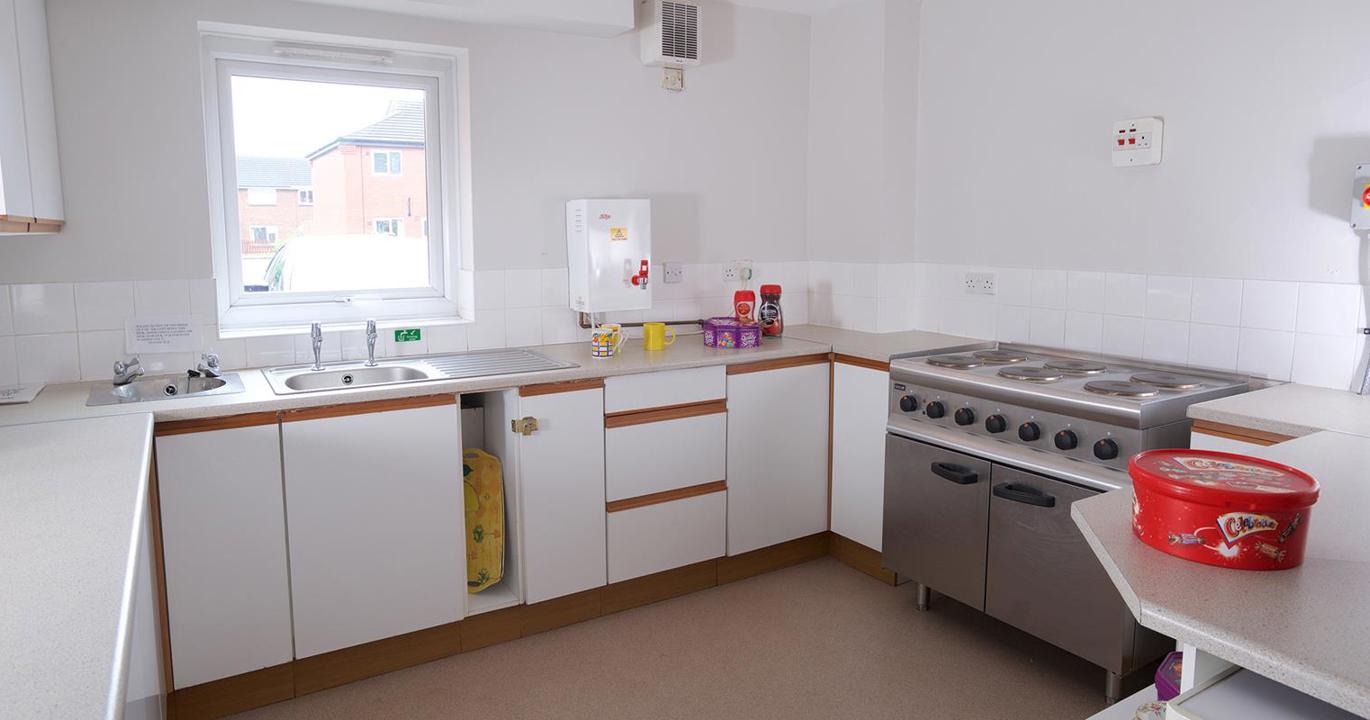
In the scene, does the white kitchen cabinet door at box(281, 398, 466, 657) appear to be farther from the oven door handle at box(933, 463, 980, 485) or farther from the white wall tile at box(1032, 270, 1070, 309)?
the white wall tile at box(1032, 270, 1070, 309)

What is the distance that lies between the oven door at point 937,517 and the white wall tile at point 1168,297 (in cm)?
83

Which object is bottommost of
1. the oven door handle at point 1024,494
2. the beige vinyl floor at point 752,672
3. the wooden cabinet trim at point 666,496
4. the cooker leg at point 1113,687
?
the beige vinyl floor at point 752,672

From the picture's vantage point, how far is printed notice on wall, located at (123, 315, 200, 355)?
291cm

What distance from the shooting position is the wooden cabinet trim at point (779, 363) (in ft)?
11.4

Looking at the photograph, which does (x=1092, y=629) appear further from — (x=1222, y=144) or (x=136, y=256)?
(x=136, y=256)

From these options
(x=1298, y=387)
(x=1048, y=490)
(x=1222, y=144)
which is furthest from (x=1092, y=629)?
(x=1222, y=144)

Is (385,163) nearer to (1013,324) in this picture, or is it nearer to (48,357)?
(48,357)

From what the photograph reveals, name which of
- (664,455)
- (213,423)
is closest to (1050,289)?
(664,455)

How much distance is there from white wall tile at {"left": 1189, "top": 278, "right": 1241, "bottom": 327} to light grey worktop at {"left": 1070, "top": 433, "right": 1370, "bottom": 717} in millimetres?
1578

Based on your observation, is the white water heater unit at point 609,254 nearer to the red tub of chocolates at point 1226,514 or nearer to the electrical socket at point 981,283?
the electrical socket at point 981,283

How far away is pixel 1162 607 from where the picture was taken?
3.71ft

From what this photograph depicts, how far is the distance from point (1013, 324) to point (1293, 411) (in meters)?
1.32

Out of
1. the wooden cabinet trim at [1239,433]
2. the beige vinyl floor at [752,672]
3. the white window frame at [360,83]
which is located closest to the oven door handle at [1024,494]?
the wooden cabinet trim at [1239,433]

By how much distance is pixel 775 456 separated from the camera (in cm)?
360
